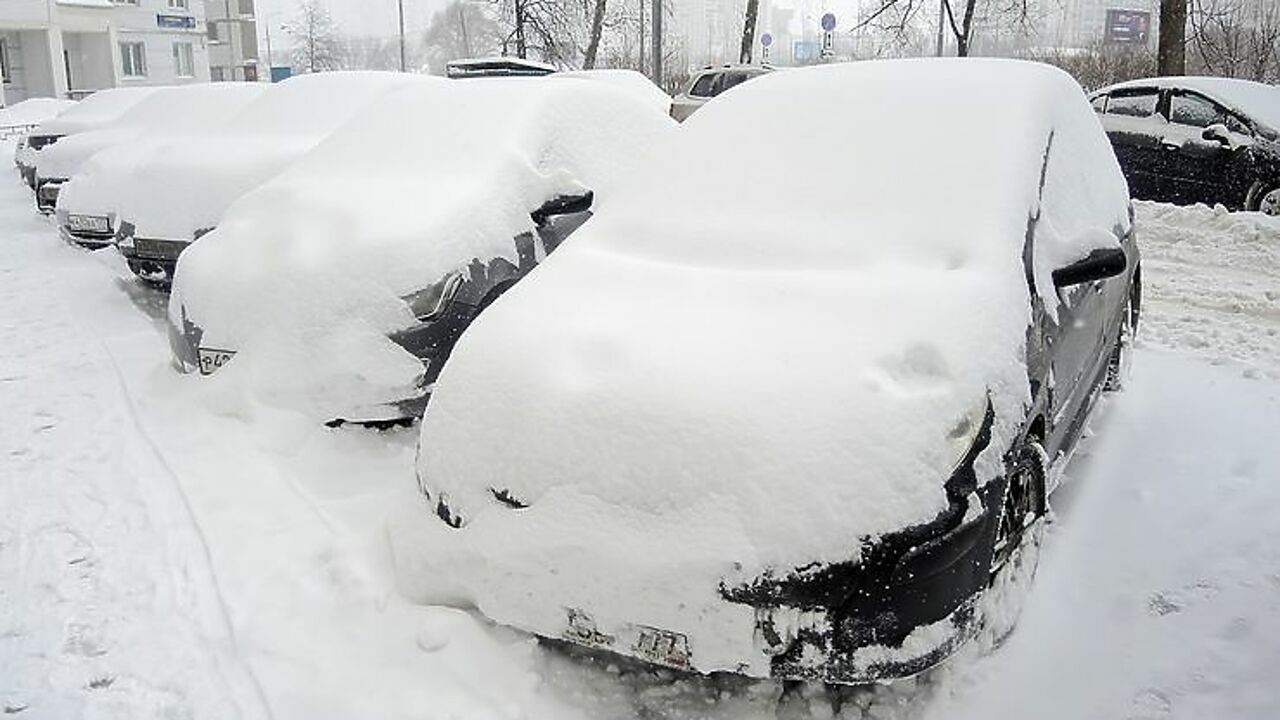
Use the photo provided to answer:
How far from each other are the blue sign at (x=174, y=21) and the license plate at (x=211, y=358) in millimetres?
44556

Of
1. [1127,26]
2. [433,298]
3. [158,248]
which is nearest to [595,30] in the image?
[1127,26]

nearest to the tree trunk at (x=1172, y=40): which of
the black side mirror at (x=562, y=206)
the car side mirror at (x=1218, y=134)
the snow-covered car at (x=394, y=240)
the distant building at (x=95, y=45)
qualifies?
the car side mirror at (x=1218, y=134)

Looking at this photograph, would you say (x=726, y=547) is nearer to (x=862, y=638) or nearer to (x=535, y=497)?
(x=862, y=638)

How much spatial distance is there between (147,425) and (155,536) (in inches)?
50.2

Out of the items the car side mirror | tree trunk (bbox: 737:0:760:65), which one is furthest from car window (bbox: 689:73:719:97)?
the car side mirror

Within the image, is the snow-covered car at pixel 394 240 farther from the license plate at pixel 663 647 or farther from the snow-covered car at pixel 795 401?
the license plate at pixel 663 647

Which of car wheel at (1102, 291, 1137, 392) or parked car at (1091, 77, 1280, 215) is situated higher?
parked car at (1091, 77, 1280, 215)

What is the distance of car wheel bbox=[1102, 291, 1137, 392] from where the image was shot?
518 centimetres

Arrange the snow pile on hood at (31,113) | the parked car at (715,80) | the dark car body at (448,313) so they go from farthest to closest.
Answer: the snow pile on hood at (31,113)
the parked car at (715,80)
the dark car body at (448,313)

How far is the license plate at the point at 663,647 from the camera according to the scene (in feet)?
8.85

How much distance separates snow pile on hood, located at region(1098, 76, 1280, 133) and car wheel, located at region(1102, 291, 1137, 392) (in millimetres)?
6332

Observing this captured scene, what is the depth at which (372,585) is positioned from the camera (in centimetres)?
346

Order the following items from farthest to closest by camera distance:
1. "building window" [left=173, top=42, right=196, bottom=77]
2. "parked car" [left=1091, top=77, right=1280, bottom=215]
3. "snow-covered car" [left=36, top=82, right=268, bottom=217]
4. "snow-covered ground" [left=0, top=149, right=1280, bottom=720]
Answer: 1. "building window" [left=173, top=42, right=196, bottom=77]
2. "snow-covered car" [left=36, top=82, right=268, bottom=217]
3. "parked car" [left=1091, top=77, right=1280, bottom=215]
4. "snow-covered ground" [left=0, top=149, right=1280, bottom=720]

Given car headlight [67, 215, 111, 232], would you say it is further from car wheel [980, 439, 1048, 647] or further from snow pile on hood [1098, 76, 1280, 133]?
snow pile on hood [1098, 76, 1280, 133]
